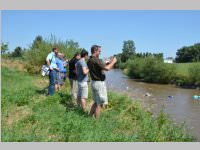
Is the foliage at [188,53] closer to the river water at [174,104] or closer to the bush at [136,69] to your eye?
the bush at [136,69]

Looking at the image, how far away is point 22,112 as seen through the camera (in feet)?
29.6

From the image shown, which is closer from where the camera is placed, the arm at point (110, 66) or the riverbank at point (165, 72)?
the arm at point (110, 66)

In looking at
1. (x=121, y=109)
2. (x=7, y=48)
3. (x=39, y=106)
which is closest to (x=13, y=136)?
(x=39, y=106)

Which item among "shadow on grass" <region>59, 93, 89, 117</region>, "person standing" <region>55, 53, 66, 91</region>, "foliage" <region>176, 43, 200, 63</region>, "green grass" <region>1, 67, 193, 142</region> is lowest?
"green grass" <region>1, 67, 193, 142</region>

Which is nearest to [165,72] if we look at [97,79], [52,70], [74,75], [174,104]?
[174,104]

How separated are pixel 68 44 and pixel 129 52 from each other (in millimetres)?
71343

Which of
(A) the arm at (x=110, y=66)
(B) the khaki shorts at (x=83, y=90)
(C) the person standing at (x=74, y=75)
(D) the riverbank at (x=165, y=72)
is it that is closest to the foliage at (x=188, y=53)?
(D) the riverbank at (x=165, y=72)

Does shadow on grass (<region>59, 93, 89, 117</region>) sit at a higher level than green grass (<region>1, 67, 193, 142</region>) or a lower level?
higher

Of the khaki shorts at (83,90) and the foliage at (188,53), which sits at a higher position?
the foliage at (188,53)

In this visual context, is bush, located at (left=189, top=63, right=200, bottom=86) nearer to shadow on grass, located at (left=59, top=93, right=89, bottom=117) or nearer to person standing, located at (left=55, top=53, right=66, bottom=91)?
person standing, located at (left=55, top=53, right=66, bottom=91)

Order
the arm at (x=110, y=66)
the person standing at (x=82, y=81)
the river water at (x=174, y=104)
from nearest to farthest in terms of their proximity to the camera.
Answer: the arm at (x=110, y=66)
the person standing at (x=82, y=81)
the river water at (x=174, y=104)

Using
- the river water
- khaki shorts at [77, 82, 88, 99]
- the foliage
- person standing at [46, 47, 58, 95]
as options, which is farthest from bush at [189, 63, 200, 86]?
the foliage

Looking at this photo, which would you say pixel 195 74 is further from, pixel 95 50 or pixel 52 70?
pixel 95 50

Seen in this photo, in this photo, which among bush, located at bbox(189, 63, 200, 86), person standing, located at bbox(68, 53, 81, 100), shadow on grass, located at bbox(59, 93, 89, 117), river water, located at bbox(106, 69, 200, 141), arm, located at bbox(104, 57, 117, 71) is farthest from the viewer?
bush, located at bbox(189, 63, 200, 86)
